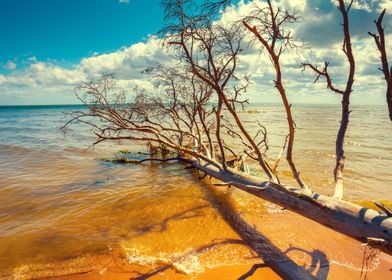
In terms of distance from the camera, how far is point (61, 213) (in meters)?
6.29

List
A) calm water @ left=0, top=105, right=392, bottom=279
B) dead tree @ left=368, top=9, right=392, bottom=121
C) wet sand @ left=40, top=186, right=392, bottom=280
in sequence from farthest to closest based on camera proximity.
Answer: calm water @ left=0, top=105, right=392, bottom=279
wet sand @ left=40, top=186, right=392, bottom=280
dead tree @ left=368, top=9, right=392, bottom=121

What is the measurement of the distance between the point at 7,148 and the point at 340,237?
1693 centimetres

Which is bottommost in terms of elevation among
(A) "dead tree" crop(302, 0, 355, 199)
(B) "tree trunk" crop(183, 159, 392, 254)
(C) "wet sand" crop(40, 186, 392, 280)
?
(C) "wet sand" crop(40, 186, 392, 280)

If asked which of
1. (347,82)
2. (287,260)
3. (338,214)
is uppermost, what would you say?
(347,82)

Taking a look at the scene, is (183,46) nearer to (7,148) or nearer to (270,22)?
(270,22)

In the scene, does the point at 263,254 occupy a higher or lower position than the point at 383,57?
lower

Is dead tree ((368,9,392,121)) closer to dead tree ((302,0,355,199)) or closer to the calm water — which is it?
dead tree ((302,0,355,199))

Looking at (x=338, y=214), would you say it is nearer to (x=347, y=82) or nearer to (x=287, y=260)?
(x=287, y=260)

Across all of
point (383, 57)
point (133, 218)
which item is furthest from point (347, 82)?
Answer: point (133, 218)

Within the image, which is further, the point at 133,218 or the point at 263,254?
the point at 133,218

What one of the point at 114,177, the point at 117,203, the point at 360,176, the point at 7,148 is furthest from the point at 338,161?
the point at 7,148

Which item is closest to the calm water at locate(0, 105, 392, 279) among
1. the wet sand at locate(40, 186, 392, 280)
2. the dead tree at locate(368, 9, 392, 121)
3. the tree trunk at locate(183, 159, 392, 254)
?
the wet sand at locate(40, 186, 392, 280)

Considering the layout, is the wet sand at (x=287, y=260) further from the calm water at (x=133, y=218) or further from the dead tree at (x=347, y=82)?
the dead tree at (x=347, y=82)

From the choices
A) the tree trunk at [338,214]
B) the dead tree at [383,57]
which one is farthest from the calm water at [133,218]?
the dead tree at [383,57]
